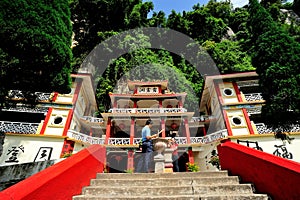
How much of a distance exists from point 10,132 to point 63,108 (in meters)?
3.76

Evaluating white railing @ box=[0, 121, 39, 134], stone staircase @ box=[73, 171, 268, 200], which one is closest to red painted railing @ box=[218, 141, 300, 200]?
stone staircase @ box=[73, 171, 268, 200]

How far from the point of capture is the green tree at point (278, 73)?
7812 millimetres

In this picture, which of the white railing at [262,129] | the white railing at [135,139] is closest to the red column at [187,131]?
the white railing at [135,139]

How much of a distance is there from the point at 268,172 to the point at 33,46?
7.30m

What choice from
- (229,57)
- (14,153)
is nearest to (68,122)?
(14,153)

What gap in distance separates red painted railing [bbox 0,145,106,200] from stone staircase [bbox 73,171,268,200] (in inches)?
8.6

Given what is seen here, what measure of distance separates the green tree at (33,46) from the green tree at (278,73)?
29.7ft

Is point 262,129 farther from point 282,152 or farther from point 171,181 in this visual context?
point 171,181

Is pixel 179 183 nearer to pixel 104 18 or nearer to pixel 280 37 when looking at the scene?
pixel 280 37

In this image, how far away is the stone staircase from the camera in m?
3.05

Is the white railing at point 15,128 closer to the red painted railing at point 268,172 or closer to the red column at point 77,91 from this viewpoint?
the red column at point 77,91

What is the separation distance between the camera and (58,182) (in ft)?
8.61

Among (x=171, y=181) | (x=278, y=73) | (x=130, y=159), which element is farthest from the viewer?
(x=130, y=159)

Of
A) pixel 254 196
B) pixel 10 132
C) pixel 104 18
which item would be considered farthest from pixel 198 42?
pixel 254 196
